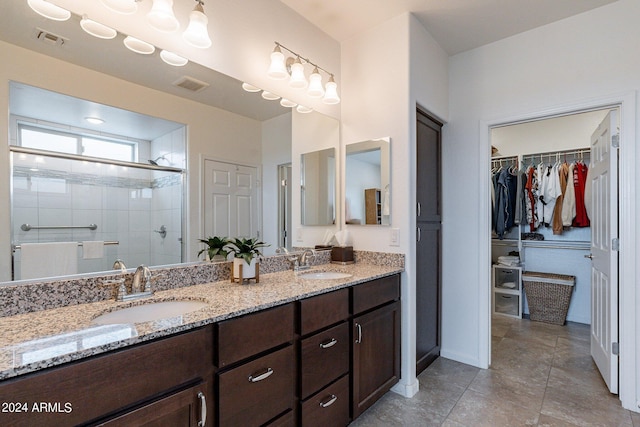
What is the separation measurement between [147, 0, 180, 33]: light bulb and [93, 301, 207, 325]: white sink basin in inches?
48.5

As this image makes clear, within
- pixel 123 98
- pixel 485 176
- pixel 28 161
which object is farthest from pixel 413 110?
pixel 28 161

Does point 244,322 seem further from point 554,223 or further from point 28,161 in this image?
point 554,223

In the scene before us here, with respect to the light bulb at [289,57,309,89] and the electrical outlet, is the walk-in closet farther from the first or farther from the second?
the light bulb at [289,57,309,89]

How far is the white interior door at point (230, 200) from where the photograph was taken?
1753 mm

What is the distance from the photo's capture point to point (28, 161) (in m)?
1.19

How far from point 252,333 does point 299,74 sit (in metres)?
1.66

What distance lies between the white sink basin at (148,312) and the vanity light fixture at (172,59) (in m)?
1.17

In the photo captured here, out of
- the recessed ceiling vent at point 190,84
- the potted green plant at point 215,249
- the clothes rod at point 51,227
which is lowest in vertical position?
the potted green plant at point 215,249

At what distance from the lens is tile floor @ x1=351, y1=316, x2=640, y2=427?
6.15ft

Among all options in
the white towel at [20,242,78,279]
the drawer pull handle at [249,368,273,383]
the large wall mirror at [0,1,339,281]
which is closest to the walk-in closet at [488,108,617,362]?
the large wall mirror at [0,1,339,281]

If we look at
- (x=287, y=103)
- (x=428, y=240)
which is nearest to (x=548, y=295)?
(x=428, y=240)

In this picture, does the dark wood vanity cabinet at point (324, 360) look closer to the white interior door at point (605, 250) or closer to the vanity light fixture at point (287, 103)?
the vanity light fixture at point (287, 103)

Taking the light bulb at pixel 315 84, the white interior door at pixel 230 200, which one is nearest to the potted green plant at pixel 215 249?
the white interior door at pixel 230 200

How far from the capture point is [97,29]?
1363 millimetres
